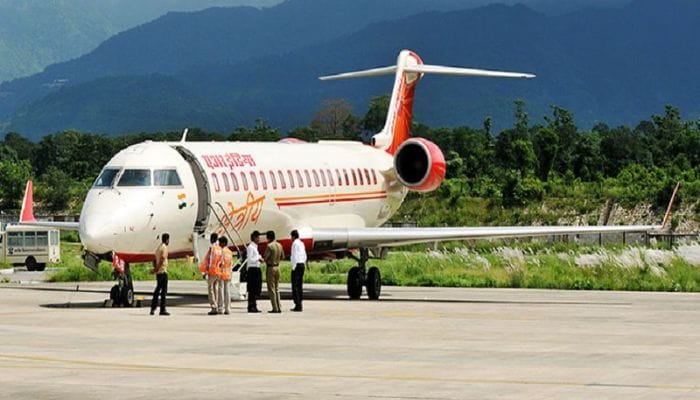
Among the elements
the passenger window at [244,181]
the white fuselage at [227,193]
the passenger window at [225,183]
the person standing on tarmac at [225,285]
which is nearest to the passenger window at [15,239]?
the white fuselage at [227,193]

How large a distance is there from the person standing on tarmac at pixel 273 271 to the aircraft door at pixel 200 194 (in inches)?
80.6

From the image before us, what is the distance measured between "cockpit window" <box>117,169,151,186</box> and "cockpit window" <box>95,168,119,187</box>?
0.65 ft

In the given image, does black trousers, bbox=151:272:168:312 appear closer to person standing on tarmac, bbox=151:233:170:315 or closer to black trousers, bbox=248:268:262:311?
person standing on tarmac, bbox=151:233:170:315

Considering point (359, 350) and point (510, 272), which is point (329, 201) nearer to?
point (510, 272)

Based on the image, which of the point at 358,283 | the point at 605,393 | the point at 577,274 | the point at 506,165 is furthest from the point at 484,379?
the point at 506,165

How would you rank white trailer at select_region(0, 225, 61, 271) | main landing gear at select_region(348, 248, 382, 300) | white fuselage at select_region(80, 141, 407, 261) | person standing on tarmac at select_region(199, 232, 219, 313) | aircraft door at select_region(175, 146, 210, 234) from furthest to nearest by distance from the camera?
white trailer at select_region(0, 225, 61, 271)
main landing gear at select_region(348, 248, 382, 300)
aircraft door at select_region(175, 146, 210, 234)
white fuselage at select_region(80, 141, 407, 261)
person standing on tarmac at select_region(199, 232, 219, 313)

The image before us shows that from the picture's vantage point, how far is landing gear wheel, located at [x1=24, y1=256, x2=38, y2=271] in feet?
195

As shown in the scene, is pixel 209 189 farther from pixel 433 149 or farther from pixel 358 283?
pixel 433 149

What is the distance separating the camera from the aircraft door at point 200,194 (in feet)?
105

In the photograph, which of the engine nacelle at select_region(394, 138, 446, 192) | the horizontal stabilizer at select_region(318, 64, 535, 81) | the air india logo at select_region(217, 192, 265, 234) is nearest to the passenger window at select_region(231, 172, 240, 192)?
the air india logo at select_region(217, 192, 265, 234)

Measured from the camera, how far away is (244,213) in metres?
33.4

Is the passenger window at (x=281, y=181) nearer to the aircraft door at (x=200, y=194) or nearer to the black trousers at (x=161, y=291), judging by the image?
the aircraft door at (x=200, y=194)

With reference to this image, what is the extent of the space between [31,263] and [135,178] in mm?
30200

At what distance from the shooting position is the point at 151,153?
31734 millimetres
